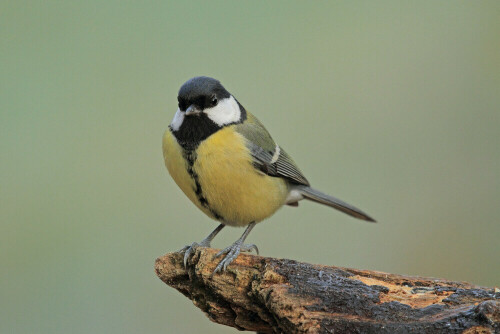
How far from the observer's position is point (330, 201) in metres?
4.52

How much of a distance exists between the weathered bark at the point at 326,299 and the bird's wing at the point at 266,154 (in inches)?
32.0

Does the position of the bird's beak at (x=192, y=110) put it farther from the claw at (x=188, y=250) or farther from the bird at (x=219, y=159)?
the claw at (x=188, y=250)

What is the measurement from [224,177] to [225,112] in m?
0.46

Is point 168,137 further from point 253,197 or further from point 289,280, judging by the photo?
point 289,280

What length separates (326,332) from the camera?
2430 mm

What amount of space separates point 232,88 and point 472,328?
356cm

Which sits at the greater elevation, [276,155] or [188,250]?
[276,155]

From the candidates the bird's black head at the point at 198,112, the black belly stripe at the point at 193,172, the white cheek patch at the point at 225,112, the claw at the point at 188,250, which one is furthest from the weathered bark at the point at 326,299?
the white cheek patch at the point at 225,112

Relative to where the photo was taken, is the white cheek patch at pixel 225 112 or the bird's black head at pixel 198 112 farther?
the white cheek patch at pixel 225 112

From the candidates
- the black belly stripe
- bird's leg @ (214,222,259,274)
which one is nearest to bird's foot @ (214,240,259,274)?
bird's leg @ (214,222,259,274)

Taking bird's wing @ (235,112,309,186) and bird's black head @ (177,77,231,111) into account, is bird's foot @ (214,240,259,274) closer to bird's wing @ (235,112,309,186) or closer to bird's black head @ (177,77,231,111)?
bird's wing @ (235,112,309,186)

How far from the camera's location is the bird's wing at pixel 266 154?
3.77 meters

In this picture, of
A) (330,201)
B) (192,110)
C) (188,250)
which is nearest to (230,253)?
(188,250)

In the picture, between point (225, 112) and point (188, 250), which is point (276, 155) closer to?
point (225, 112)
